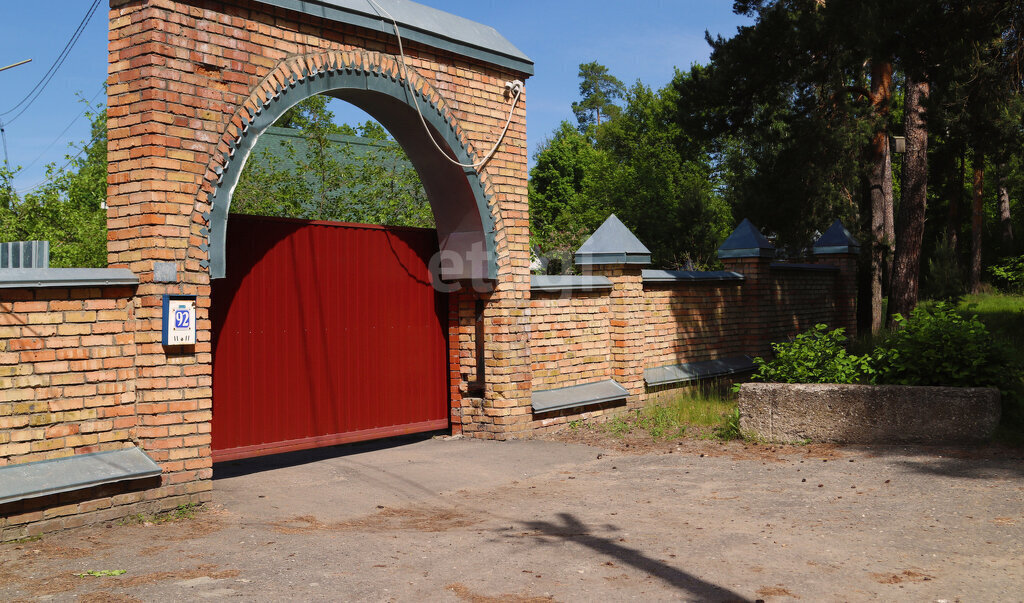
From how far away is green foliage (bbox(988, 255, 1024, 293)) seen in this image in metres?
24.2

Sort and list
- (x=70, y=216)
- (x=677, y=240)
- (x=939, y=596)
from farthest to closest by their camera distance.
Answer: (x=677, y=240) → (x=70, y=216) → (x=939, y=596)

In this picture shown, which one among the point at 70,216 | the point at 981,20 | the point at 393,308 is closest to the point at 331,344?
the point at 393,308

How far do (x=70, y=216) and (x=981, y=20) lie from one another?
2168 centimetres

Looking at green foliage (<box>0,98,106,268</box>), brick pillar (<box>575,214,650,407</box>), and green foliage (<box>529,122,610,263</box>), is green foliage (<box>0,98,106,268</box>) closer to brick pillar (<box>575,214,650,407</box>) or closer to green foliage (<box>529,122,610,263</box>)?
brick pillar (<box>575,214,650,407</box>)

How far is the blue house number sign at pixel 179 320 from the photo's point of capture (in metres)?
5.93

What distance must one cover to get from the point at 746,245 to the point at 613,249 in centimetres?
351

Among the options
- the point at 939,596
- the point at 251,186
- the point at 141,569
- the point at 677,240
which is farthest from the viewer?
the point at 677,240

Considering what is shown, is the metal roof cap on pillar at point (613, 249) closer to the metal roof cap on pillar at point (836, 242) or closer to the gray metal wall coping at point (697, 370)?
the gray metal wall coping at point (697, 370)

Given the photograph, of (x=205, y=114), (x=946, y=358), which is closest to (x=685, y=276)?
(x=946, y=358)

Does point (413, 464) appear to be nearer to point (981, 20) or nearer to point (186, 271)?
point (186, 271)

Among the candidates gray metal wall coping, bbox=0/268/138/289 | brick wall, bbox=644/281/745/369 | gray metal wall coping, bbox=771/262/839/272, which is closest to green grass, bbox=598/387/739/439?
brick wall, bbox=644/281/745/369

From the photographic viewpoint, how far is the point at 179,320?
600cm

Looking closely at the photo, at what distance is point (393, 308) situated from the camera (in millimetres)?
8758

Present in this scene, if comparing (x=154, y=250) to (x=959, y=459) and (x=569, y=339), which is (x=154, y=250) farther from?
(x=959, y=459)
